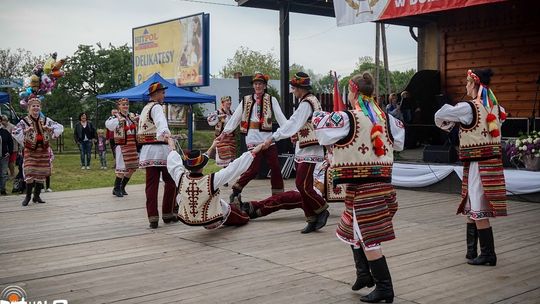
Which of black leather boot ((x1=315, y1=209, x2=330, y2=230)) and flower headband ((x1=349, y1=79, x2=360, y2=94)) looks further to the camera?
black leather boot ((x1=315, y1=209, x2=330, y2=230))

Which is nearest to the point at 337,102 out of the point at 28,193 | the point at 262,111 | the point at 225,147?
the point at 262,111

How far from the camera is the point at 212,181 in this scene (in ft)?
20.7

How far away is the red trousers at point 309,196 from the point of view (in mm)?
6645

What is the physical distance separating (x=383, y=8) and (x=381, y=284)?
7060 mm

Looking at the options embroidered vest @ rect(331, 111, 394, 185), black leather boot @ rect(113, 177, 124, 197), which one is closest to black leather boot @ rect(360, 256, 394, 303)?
embroidered vest @ rect(331, 111, 394, 185)

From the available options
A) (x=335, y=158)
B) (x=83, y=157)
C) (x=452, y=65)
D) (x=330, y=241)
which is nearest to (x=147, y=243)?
(x=330, y=241)

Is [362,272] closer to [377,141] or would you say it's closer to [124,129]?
[377,141]

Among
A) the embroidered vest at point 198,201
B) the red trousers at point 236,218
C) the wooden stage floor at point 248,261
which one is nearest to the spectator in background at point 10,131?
the wooden stage floor at point 248,261

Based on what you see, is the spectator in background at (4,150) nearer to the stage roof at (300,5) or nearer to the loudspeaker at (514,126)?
the stage roof at (300,5)

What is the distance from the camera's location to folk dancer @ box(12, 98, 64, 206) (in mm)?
8953

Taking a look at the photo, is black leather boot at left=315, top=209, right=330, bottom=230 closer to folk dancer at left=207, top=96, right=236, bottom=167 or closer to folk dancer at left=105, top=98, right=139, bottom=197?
folk dancer at left=207, top=96, right=236, bottom=167

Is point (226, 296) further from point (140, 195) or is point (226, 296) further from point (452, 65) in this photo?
point (452, 65)

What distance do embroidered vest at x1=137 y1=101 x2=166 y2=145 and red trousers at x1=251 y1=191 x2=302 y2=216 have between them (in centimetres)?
139

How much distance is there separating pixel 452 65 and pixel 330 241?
9.25m
